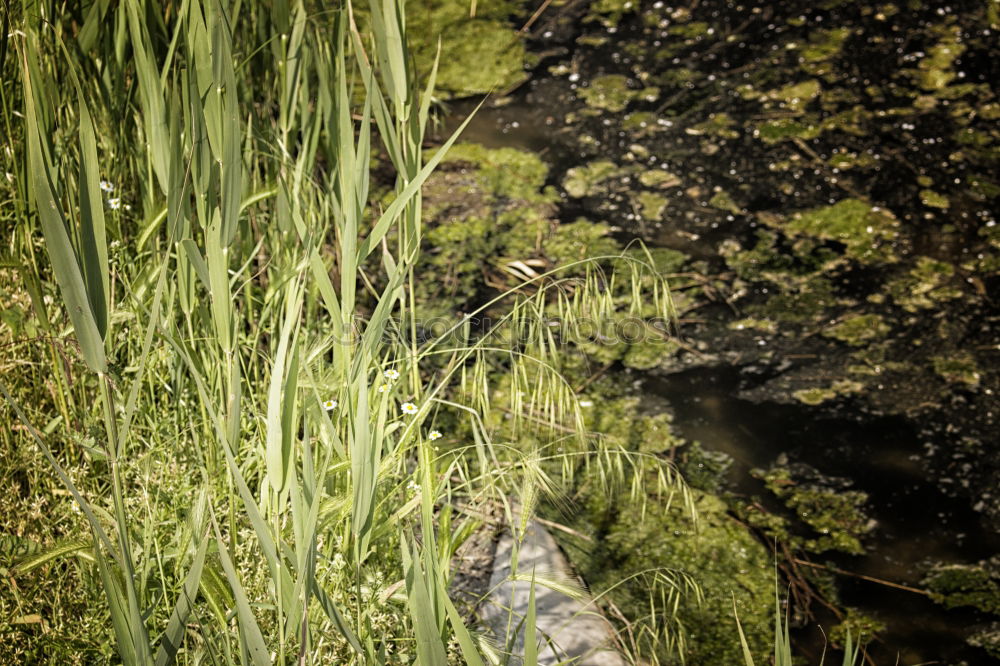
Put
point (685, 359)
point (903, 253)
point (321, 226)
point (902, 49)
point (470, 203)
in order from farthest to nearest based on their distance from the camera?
point (902, 49) → point (470, 203) → point (903, 253) → point (685, 359) → point (321, 226)

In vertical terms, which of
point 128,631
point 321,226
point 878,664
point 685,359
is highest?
point 321,226

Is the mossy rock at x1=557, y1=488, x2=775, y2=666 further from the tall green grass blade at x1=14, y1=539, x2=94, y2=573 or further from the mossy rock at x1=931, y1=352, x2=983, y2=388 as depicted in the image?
the tall green grass blade at x1=14, y1=539, x2=94, y2=573

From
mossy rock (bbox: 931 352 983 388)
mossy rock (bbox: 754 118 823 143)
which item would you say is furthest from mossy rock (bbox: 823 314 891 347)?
mossy rock (bbox: 754 118 823 143)

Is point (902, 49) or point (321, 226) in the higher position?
point (902, 49)

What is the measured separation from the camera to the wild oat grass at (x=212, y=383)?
876 mm

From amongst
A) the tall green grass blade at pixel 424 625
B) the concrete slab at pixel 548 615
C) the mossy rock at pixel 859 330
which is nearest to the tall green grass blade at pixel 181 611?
the tall green grass blade at pixel 424 625

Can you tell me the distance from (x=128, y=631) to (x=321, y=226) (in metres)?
0.90

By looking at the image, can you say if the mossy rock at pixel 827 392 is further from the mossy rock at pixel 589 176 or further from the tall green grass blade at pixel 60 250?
the tall green grass blade at pixel 60 250

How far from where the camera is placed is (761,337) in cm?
215

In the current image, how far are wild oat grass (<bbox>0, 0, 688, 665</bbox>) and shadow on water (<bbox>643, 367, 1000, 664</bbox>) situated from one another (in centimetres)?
27

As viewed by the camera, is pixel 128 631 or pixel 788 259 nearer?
pixel 128 631

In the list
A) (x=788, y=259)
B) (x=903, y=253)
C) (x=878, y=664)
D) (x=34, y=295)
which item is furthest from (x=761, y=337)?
(x=34, y=295)

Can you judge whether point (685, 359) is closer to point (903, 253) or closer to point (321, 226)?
point (903, 253)

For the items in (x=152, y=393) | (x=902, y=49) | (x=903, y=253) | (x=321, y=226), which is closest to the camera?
(x=152, y=393)
